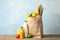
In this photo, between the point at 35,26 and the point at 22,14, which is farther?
the point at 22,14

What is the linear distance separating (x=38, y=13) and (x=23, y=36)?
12.7 inches

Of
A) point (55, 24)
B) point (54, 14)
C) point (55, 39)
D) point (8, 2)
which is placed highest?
point (8, 2)

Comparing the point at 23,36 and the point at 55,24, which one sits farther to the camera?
the point at 55,24

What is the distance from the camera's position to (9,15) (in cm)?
208

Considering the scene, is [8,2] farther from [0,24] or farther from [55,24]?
[55,24]

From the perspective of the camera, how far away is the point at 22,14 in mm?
2064

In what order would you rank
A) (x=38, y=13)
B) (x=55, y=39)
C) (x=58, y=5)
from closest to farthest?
1. (x=55, y=39)
2. (x=38, y=13)
3. (x=58, y=5)

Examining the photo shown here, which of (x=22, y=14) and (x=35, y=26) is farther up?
(x=22, y=14)

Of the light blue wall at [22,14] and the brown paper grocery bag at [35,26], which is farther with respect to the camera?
the light blue wall at [22,14]

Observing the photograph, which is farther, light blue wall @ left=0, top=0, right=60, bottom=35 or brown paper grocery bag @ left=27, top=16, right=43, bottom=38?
light blue wall @ left=0, top=0, right=60, bottom=35

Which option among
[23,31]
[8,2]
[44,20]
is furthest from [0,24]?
[44,20]

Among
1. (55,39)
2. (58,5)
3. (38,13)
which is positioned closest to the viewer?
(55,39)

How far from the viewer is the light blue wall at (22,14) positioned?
2033mm

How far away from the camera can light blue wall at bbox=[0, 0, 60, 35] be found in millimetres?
2033
